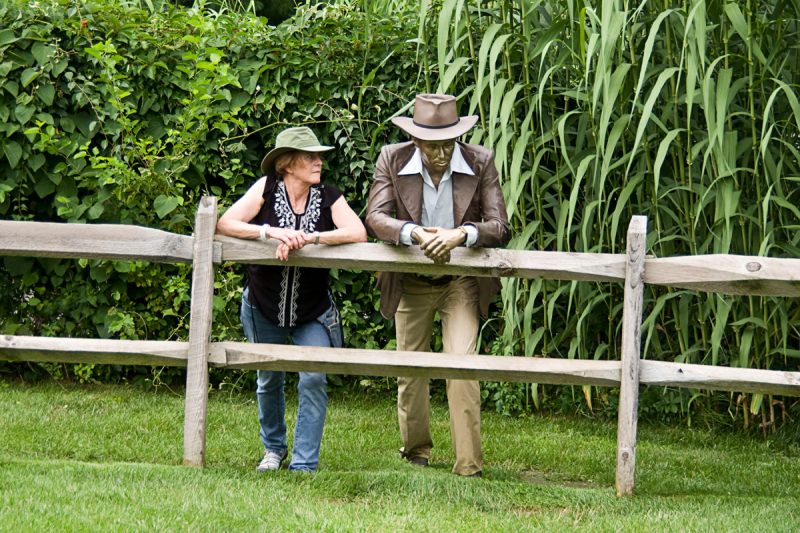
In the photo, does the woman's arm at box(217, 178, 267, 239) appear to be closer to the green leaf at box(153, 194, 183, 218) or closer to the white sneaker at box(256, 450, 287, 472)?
the white sneaker at box(256, 450, 287, 472)

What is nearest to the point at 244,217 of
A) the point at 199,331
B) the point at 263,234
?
the point at 263,234

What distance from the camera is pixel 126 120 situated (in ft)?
22.0

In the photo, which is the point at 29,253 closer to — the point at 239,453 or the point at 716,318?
the point at 239,453

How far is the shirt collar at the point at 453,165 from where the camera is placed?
511 cm

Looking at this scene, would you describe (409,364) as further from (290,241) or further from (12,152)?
(12,152)

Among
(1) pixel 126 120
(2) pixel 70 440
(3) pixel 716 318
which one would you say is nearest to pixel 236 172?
(1) pixel 126 120

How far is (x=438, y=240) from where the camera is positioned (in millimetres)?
4633

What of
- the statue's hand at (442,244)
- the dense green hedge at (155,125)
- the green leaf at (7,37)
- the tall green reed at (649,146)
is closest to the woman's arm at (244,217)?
the statue's hand at (442,244)

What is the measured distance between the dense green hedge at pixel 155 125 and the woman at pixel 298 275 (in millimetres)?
1707

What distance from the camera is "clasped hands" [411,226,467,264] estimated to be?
15.2ft

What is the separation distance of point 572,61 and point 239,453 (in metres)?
2.63

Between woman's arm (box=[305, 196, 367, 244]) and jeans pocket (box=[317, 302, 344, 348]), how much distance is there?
15.4 inches

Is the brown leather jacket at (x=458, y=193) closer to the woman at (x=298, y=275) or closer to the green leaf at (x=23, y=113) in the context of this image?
the woman at (x=298, y=275)

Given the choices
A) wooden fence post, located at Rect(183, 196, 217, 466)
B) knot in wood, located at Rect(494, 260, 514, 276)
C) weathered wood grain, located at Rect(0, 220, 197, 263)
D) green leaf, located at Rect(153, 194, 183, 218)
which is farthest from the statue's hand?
green leaf, located at Rect(153, 194, 183, 218)
